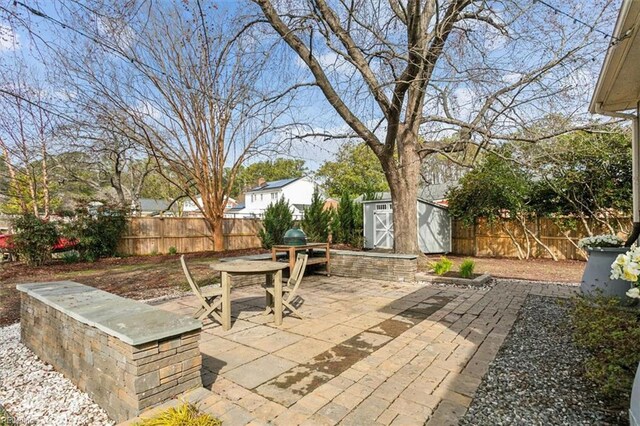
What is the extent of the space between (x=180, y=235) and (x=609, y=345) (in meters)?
14.1

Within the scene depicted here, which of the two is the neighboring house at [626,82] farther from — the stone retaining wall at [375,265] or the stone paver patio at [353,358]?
the stone retaining wall at [375,265]

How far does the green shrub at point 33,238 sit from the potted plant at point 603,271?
43.2 feet

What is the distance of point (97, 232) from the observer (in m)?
11.6

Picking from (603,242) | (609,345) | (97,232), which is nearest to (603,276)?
(603,242)

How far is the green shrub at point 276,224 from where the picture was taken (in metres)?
13.9

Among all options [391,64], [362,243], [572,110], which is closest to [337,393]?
[391,64]

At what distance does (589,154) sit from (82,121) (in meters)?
16.0

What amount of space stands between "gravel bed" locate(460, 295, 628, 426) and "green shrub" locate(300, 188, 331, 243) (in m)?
10.9

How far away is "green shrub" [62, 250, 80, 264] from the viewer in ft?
36.7

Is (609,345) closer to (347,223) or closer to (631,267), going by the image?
(631,267)

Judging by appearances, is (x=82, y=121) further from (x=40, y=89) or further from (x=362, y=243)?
(x=362, y=243)

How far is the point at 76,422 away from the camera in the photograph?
2.29 metres

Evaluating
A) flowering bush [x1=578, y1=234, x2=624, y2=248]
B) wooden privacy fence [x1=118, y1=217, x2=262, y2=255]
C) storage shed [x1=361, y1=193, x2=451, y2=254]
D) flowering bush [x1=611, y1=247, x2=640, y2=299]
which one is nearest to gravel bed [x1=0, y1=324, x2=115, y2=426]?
flowering bush [x1=611, y1=247, x2=640, y2=299]

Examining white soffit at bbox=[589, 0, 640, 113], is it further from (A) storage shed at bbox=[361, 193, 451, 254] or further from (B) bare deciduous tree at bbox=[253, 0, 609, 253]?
(A) storage shed at bbox=[361, 193, 451, 254]
